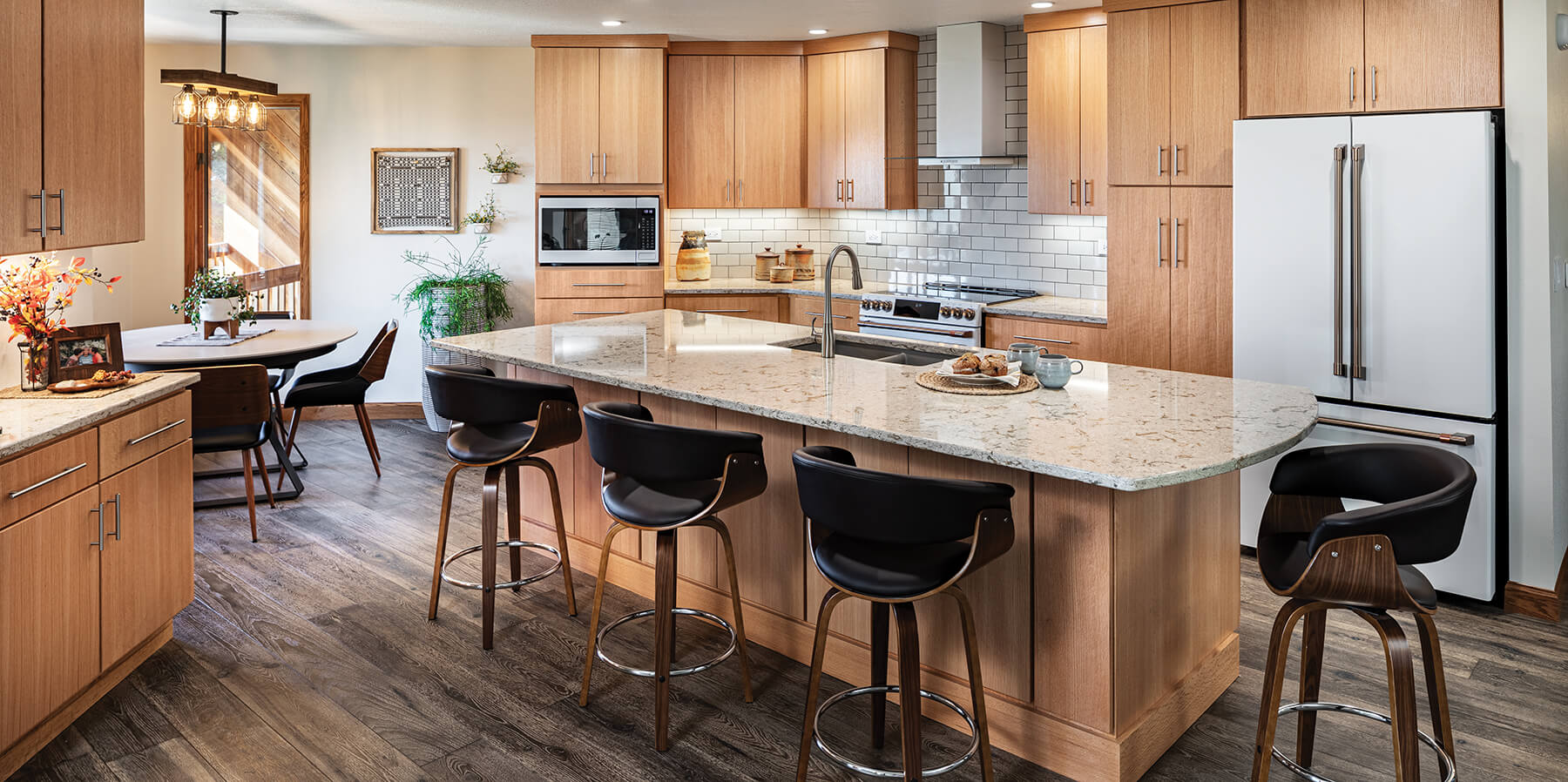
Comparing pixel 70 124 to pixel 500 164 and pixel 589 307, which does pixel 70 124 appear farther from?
pixel 500 164

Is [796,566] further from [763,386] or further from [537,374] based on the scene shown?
[537,374]

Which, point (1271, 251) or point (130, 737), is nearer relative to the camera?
point (130, 737)

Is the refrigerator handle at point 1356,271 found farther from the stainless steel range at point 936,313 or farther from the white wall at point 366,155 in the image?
the white wall at point 366,155

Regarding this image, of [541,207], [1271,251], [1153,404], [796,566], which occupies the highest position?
[541,207]

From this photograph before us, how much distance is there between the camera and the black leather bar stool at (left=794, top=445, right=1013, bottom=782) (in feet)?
7.73

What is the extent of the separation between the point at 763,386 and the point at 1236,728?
1662 mm

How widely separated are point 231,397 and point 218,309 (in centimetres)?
84

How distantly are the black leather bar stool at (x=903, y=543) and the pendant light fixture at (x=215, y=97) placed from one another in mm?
4010

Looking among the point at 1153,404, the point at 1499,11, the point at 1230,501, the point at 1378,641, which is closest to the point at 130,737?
the point at 1153,404

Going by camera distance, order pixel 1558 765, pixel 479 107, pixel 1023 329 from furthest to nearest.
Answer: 1. pixel 479 107
2. pixel 1023 329
3. pixel 1558 765

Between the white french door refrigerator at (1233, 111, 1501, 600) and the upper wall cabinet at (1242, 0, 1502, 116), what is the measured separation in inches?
6.8

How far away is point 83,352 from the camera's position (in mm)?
3410

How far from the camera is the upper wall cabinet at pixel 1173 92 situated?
4.60 meters

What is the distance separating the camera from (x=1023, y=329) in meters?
5.71
